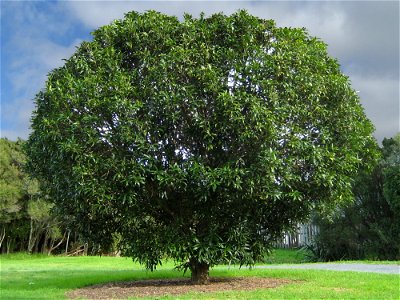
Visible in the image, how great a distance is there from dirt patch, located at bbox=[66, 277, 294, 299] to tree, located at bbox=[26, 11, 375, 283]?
2.28 feet

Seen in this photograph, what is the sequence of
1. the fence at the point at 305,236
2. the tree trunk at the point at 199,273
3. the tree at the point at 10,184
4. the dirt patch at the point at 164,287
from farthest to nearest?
the tree at the point at 10,184 < the fence at the point at 305,236 < the tree trunk at the point at 199,273 < the dirt patch at the point at 164,287

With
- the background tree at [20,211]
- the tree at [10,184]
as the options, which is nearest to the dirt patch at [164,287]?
the background tree at [20,211]

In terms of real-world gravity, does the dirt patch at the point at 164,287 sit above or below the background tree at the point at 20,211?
below

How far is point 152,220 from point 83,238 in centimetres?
217

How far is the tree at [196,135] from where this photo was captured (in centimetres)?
1145

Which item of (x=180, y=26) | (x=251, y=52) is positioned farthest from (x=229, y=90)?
(x=180, y=26)

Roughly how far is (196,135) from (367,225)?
2113 cm

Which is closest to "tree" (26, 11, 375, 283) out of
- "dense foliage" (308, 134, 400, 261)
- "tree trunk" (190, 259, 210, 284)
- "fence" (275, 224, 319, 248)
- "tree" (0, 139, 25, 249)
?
"tree trunk" (190, 259, 210, 284)

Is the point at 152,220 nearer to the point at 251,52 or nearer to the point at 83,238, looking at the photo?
the point at 83,238

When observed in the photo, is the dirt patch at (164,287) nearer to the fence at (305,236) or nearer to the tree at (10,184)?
the fence at (305,236)

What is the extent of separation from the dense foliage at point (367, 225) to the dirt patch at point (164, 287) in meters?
16.3

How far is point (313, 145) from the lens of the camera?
39.4 feet

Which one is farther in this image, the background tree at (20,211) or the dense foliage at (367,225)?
the background tree at (20,211)

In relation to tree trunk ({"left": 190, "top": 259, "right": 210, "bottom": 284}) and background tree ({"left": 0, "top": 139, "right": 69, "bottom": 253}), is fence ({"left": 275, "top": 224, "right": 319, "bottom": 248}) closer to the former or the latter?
background tree ({"left": 0, "top": 139, "right": 69, "bottom": 253})
